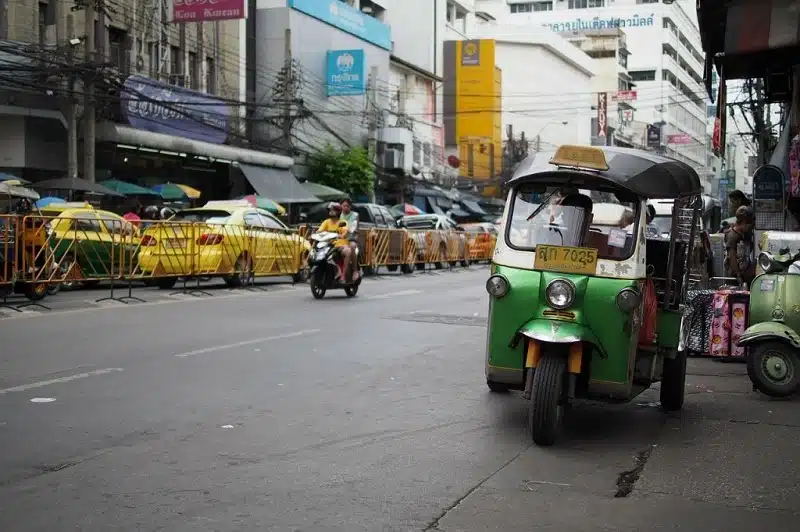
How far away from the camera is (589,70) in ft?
326

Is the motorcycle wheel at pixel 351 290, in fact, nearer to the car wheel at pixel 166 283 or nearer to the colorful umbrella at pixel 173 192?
the car wheel at pixel 166 283

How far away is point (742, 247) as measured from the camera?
13.0 meters

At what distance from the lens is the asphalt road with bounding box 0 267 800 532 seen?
4.91m

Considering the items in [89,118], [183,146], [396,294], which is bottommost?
[396,294]

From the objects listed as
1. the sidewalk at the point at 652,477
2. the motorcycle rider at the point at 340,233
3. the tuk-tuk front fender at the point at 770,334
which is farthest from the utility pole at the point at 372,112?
the sidewalk at the point at 652,477

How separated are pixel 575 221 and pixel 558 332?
93 centimetres

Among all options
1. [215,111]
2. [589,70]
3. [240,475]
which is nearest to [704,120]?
[589,70]

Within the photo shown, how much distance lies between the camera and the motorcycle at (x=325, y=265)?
Answer: 685 inches

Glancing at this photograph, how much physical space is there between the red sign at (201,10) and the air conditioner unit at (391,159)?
20471 mm

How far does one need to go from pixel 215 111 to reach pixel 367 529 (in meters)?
32.6

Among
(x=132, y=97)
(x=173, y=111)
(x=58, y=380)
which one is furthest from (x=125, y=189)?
(x=58, y=380)

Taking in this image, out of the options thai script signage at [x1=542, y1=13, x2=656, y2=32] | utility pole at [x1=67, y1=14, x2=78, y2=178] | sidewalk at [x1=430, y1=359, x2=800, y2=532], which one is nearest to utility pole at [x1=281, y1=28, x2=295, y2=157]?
utility pole at [x1=67, y1=14, x2=78, y2=178]

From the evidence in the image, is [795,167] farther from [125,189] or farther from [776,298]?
[125,189]

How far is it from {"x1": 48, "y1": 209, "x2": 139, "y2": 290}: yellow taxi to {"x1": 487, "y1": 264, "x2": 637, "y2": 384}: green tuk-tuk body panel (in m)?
9.79
